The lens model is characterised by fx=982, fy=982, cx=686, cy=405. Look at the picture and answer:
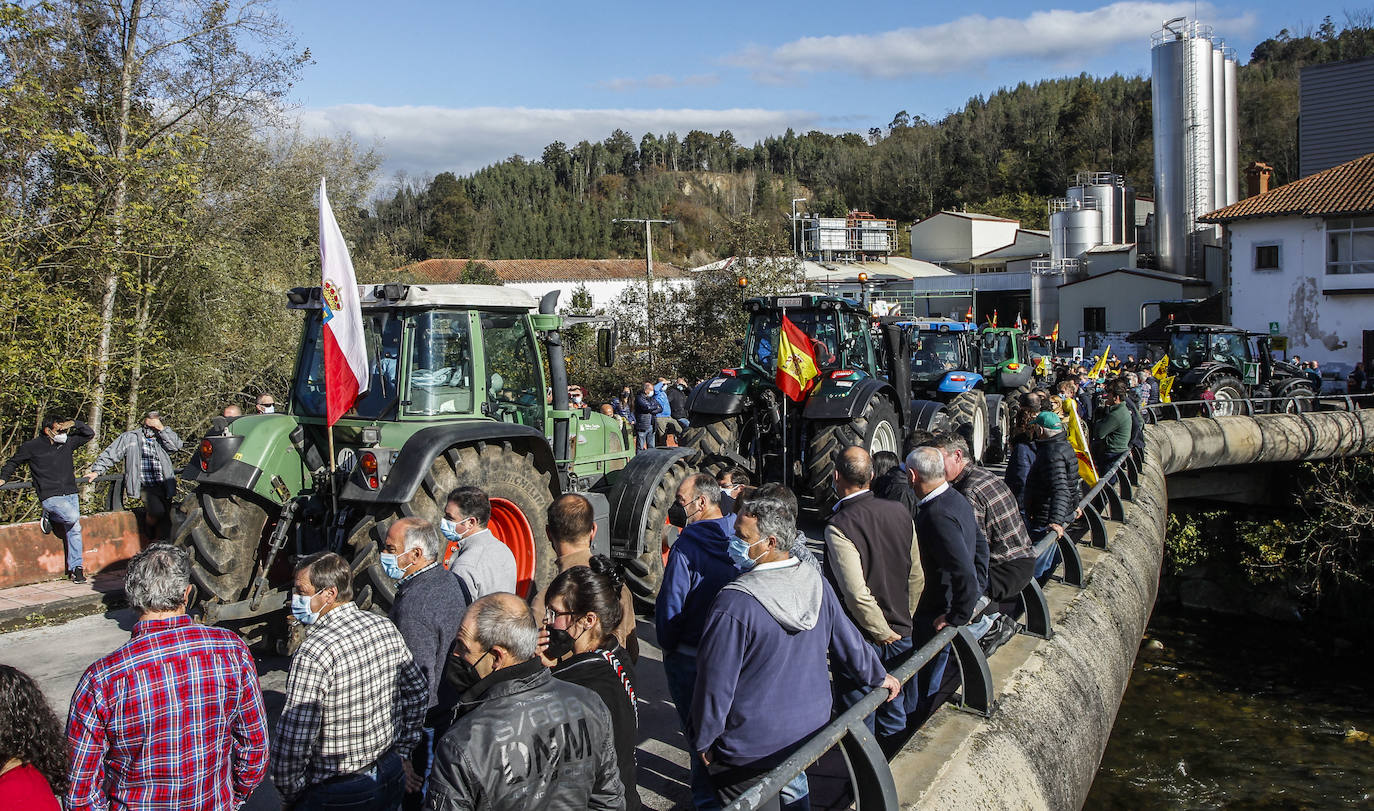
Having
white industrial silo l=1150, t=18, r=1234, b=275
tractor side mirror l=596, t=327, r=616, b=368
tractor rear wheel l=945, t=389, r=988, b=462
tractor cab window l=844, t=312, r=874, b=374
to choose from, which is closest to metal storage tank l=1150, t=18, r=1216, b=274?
white industrial silo l=1150, t=18, r=1234, b=275

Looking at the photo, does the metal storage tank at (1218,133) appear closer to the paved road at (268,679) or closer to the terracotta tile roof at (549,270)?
the terracotta tile roof at (549,270)

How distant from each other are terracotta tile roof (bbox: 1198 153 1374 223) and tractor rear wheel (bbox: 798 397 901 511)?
22.8 m

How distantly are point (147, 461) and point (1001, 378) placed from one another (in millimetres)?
Answer: 12892

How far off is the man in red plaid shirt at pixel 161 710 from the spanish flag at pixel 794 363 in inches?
290

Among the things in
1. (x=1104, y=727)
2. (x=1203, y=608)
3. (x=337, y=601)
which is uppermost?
(x=337, y=601)

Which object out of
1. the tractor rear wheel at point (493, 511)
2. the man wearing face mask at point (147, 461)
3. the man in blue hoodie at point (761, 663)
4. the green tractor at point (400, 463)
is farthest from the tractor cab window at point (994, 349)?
the man in blue hoodie at point (761, 663)

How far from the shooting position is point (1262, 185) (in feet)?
110

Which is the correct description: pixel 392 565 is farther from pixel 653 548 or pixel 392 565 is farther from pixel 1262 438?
pixel 1262 438

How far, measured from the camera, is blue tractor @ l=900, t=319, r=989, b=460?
13742 millimetres

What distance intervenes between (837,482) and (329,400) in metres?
3.11

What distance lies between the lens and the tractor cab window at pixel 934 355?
50.6 feet

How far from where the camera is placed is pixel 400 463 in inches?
224

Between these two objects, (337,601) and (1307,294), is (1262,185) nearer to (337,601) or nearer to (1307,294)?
(1307,294)

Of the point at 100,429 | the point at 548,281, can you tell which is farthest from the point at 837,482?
the point at 548,281
